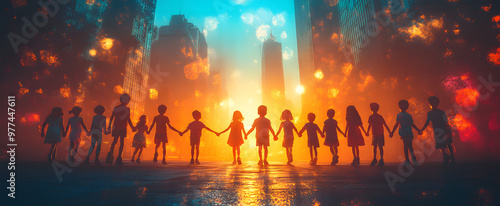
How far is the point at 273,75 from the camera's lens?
181125 millimetres

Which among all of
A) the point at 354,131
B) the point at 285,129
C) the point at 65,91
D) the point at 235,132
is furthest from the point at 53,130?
the point at 65,91

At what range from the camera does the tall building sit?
585 feet

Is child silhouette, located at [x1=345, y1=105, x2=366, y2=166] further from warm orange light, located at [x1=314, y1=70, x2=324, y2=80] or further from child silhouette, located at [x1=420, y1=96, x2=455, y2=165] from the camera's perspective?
warm orange light, located at [x1=314, y1=70, x2=324, y2=80]

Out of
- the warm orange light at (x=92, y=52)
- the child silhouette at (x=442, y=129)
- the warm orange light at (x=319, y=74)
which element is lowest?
the child silhouette at (x=442, y=129)

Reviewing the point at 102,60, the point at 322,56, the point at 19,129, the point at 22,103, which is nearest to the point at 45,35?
the point at 22,103

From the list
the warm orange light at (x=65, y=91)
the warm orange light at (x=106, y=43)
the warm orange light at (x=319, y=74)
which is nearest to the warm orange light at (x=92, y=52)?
the warm orange light at (x=106, y=43)

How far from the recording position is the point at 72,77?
65.9 ft

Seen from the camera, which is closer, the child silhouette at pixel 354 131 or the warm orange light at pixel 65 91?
the child silhouette at pixel 354 131

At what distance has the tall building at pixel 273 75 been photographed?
178 metres

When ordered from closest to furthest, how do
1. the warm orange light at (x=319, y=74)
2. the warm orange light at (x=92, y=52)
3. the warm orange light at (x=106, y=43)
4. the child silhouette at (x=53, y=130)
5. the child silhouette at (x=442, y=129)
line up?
the child silhouette at (x=442, y=129) < the child silhouette at (x=53, y=130) < the warm orange light at (x=92, y=52) < the warm orange light at (x=106, y=43) < the warm orange light at (x=319, y=74)

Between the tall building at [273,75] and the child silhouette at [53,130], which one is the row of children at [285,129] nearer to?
the child silhouette at [53,130]

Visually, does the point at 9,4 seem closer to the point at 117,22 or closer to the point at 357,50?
the point at 117,22

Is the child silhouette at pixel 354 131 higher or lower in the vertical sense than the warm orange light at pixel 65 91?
lower

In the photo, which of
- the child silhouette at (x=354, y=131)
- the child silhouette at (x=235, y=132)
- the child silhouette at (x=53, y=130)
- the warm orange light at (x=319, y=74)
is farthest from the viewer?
the warm orange light at (x=319, y=74)
